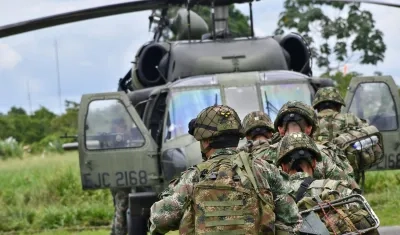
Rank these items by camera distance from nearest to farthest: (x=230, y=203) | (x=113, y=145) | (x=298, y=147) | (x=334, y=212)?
1. (x=230, y=203)
2. (x=334, y=212)
3. (x=298, y=147)
4. (x=113, y=145)

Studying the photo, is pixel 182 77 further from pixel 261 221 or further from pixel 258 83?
pixel 261 221

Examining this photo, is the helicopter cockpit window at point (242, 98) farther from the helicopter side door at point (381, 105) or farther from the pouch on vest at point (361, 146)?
the pouch on vest at point (361, 146)

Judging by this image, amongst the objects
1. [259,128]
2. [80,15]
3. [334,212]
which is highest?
[80,15]

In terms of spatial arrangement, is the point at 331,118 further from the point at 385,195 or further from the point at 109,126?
the point at 385,195

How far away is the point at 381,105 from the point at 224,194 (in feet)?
21.6

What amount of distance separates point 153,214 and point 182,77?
22.4 ft

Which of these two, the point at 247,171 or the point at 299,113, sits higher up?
the point at 299,113

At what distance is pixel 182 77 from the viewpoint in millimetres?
11586

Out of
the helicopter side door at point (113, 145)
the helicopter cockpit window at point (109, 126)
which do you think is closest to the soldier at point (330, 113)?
the helicopter side door at point (113, 145)

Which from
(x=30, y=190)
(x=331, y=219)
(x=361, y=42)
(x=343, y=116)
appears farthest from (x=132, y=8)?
(x=361, y=42)

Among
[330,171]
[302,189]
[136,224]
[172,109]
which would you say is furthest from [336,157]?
[136,224]

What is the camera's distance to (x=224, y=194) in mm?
4602

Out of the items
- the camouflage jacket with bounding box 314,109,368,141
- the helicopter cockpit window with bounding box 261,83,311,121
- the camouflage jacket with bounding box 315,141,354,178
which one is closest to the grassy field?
the helicopter cockpit window with bounding box 261,83,311,121

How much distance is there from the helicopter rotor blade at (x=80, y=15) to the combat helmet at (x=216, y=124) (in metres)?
5.87
